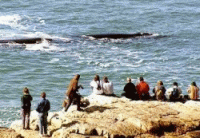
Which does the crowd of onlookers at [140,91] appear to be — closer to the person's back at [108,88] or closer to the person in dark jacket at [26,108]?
the person's back at [108,88]

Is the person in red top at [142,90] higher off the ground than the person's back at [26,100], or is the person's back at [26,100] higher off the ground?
the person in red top at [142,90]

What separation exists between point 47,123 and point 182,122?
21.2ft

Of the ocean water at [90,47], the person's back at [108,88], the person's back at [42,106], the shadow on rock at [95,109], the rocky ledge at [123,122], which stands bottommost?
the rocky ledge at [123,122]

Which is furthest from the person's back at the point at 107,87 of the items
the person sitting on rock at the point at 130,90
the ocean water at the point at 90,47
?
the ocean water at the point at 90,47

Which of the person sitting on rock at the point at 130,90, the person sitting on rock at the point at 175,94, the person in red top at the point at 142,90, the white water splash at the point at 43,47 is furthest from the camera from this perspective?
the white water splash at the point at 43,47

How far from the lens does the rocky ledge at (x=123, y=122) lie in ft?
83.7

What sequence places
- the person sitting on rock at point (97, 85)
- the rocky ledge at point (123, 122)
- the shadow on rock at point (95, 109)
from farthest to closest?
1. the person sitting on rock at point (97, 85)
2. the shadow on rock at point (95, 109)
3. the rocky ledge at point (123, 122)

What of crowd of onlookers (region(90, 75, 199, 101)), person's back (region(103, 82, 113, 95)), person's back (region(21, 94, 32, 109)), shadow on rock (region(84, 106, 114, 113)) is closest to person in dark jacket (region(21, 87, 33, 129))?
person's back (region(21, 94, 32, 109))

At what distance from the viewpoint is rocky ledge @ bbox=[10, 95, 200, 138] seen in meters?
25.5

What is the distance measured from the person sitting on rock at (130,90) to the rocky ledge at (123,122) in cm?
189

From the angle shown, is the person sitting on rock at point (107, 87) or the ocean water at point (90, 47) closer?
A: the person sitting on rock at point (107, 87)

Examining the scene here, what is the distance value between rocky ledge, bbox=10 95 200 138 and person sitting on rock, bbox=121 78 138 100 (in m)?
1.89

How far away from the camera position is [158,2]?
92.2 meters

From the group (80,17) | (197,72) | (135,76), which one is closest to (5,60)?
(135,76)
